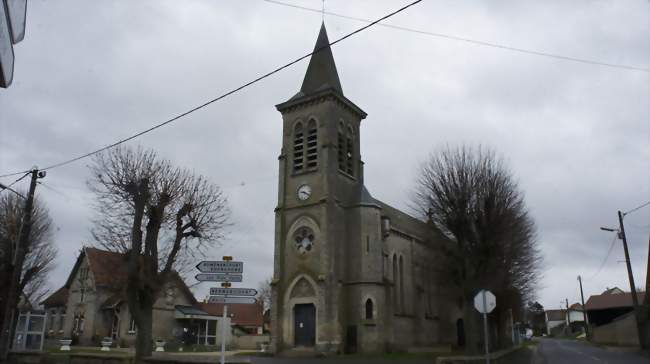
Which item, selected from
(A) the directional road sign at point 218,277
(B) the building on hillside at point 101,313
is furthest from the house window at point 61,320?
(A) the directional road sign at point 218,277

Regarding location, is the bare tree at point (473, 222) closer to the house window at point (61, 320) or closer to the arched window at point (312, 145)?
the arched window at point (312, 145)

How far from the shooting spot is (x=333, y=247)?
34469mm

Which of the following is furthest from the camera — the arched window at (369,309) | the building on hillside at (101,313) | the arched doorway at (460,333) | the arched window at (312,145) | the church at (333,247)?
the arched doorway at (460,333)

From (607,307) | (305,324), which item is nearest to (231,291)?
(305,324)

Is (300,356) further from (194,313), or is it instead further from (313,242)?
(194,313)

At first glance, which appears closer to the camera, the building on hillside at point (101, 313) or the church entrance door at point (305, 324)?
the church entrance door at point (305, 324)

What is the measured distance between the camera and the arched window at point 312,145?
37.2 meters

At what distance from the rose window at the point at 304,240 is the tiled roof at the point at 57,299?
31.2m

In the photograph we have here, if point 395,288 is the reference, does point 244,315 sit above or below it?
below

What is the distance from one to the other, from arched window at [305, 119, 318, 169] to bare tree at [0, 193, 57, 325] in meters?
18.3

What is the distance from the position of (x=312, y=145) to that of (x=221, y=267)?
25877 mm

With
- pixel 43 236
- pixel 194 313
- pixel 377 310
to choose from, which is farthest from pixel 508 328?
pixel 43 236

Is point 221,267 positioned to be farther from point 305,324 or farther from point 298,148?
point 298,148

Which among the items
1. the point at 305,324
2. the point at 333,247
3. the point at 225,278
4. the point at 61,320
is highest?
the point at 333,247
